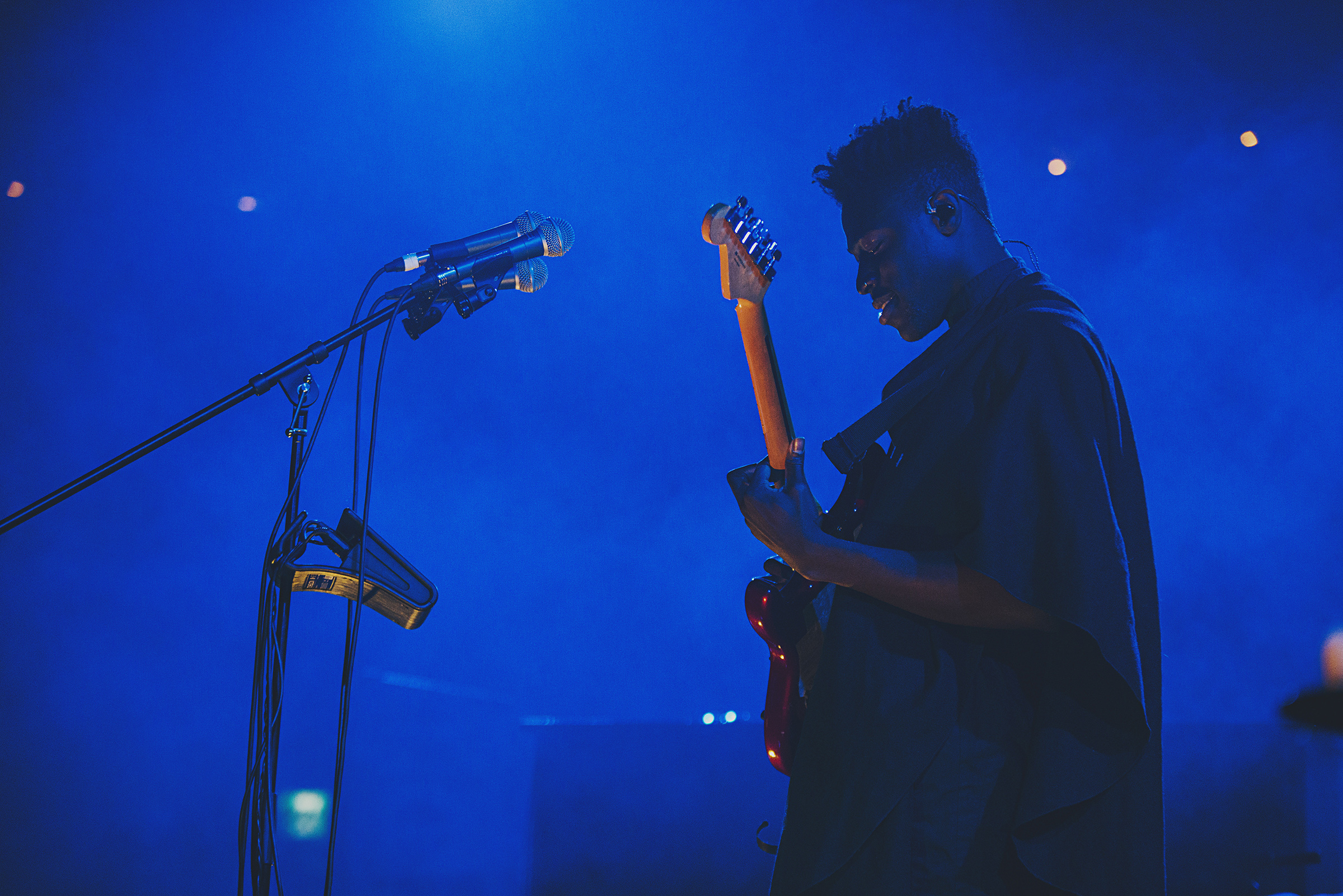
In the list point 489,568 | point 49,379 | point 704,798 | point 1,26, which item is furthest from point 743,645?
point 1,26

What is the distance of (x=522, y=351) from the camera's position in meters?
3.50

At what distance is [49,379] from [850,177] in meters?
2.99

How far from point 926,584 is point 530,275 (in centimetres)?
131

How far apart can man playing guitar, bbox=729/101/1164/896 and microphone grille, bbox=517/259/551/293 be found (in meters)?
1.01

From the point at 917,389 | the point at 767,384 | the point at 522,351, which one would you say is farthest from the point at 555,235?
the point at 522,351

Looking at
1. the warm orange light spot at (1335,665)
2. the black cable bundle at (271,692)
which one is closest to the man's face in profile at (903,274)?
the warm orange light spot at (1335,665)

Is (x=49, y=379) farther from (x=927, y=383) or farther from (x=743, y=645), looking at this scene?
(x=927, y=383)

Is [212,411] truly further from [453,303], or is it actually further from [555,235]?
[555,235]

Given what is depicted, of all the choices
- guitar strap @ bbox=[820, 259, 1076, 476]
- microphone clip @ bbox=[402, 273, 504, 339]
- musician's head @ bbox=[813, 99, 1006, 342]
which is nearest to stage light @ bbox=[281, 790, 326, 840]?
→ microphone clip @ bbox=[402, 273, 504, 339]

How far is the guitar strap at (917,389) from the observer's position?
115cm

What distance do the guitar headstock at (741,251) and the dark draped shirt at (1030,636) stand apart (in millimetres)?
669

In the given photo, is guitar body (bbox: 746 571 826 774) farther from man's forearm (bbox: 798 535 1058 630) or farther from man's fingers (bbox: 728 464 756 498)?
man's forearm (bbox: 798 535 1058 630)

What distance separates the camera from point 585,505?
3475 millimetres

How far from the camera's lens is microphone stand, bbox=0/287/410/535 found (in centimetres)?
144
